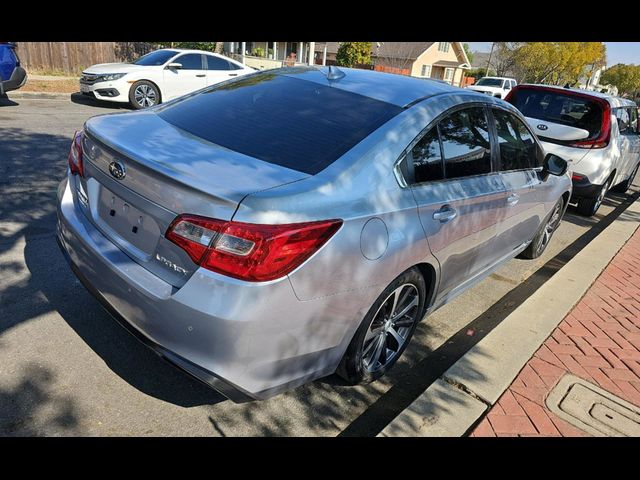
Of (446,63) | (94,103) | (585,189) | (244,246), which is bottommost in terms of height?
(446,63)

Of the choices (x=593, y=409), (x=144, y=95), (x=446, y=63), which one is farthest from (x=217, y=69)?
(x=446, y=63)

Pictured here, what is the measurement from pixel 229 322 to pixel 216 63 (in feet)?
38.4

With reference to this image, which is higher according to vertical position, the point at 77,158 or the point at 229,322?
the point at 77,158

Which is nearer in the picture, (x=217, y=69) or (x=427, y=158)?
(x=427, y=158)

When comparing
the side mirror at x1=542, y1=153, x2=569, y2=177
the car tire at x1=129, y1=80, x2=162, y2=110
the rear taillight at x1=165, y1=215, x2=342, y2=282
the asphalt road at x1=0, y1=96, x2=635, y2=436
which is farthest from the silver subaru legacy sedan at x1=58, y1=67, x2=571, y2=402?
the car tire at x1=129, y1=80, x2=162, y2=110

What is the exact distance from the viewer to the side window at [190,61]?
11602 mm

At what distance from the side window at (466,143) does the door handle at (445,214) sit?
0.22 meters

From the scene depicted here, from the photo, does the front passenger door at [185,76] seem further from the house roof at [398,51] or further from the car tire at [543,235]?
the house roof at [398,51]

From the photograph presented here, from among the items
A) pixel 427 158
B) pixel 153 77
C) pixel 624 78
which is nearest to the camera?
pixel 427 158

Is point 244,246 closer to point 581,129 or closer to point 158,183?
point 158,183

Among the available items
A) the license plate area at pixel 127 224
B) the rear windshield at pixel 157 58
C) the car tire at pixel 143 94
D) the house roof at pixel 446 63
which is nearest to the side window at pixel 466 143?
the license plate area at pixel 127 224

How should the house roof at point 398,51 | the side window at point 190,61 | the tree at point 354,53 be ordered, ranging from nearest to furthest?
the side window at point 190,61, the tree at point 354,53, the house roof at point 398,51

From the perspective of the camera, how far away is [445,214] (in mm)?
2785
